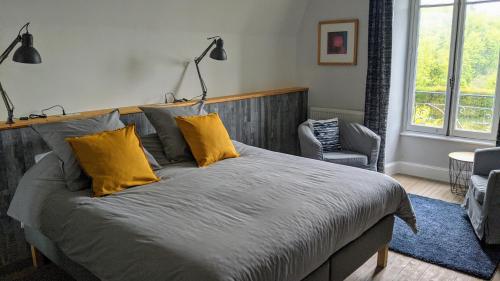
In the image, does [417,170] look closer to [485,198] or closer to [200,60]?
[485,198]

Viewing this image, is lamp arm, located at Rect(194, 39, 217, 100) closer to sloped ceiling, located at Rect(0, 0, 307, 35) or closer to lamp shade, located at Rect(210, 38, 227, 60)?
lamp shade, located at Rect(210, 38, 227, 60)

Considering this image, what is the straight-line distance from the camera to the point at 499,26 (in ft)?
13.5

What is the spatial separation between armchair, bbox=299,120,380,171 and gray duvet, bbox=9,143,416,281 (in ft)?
3.95

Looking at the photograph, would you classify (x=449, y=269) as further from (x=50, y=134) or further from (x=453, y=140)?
(x=50, y=134)

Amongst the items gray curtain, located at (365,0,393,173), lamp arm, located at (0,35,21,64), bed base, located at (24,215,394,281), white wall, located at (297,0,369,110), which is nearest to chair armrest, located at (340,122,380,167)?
gray curtain, located at (365,0,393,173)

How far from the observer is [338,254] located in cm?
220

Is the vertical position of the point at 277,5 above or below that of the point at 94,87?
above

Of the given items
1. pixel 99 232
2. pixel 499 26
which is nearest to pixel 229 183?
pixel 99 232

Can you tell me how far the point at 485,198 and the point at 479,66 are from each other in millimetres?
1926

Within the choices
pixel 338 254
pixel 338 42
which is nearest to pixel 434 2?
pixel 338 42

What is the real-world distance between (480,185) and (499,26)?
192 centimetres

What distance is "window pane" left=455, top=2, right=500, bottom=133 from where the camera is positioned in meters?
4.17

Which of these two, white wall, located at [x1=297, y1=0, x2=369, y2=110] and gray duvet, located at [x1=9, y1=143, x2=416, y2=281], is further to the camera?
white wall, located at [x1=297, y1=0, x2=369, y2=110]

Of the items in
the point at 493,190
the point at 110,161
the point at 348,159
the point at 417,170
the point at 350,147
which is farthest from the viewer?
the point at 417,170
